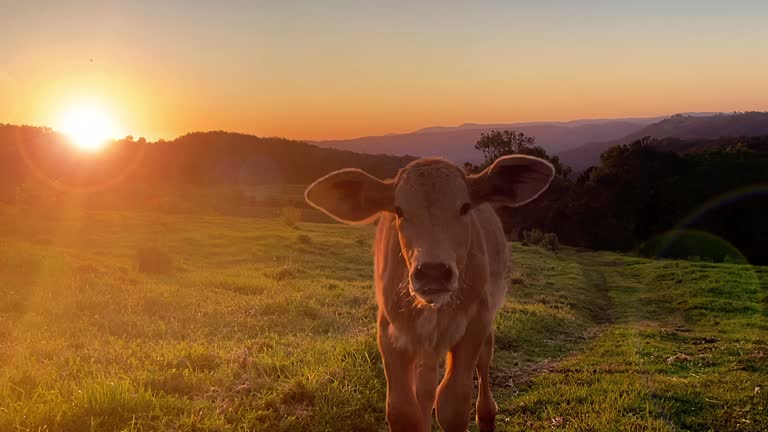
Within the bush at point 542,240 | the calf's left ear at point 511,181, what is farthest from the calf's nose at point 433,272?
the bush at point 542,240

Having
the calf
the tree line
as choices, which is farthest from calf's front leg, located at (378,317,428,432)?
the tree line

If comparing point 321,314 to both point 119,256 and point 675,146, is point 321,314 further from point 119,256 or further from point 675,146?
point 675,146

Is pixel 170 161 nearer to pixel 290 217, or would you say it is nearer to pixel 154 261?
pixel 290 217

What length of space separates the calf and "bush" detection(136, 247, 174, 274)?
55.6ft

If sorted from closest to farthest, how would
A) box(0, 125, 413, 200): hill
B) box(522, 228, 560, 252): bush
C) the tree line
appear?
box(522, 228, 560, 252): bush < the tree line < box(0, 125, 413, 200): hill

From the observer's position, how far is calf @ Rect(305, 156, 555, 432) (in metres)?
4.92

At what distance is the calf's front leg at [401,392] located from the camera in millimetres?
5145

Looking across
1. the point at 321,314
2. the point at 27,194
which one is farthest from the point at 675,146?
the point at 321,314

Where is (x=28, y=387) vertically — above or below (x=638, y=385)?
above

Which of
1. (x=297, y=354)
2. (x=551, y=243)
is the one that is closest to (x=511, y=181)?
(x=297, y=354)

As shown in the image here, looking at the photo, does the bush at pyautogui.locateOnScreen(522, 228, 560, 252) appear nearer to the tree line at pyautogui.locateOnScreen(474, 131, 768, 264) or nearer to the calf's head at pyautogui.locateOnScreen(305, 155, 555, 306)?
the tree line at pyautogui.locateOnScreen(474, 131, 768, 264)

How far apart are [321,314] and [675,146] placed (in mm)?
119911

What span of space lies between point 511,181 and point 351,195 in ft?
5.10

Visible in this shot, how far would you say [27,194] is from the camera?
44812 mm
